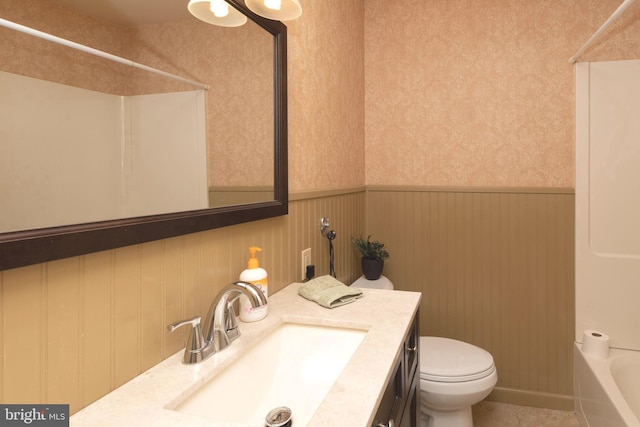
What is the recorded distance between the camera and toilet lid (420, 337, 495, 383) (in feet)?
5.86

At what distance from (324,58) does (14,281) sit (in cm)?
164

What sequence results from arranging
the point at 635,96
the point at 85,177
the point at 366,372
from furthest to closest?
the point at 635,96
the point at 366,372
the point at 85,177

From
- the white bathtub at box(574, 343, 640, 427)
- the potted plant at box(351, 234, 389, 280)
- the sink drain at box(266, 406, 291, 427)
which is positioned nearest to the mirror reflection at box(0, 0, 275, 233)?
the sink drain at box(266, 406, 291, 427)

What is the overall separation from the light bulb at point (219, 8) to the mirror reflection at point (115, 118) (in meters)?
→ 0.05

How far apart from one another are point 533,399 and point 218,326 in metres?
2.22

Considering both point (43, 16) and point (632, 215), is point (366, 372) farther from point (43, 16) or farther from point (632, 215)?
point (632, 215)

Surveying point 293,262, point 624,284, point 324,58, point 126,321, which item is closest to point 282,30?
point 324,58

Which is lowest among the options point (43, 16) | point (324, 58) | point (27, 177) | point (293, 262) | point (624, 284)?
point (624, 284)

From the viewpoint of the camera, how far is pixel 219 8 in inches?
42.9

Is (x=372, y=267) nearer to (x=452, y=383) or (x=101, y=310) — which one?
(x=452, y=383)

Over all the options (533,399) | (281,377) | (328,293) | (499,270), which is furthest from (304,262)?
(533,399)

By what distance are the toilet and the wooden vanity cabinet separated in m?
0.35

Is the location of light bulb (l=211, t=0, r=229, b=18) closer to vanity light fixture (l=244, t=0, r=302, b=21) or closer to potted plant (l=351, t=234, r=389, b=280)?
vanity light fixture (l=244, t=0, r=302, b=21)

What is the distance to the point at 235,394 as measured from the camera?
95cm
